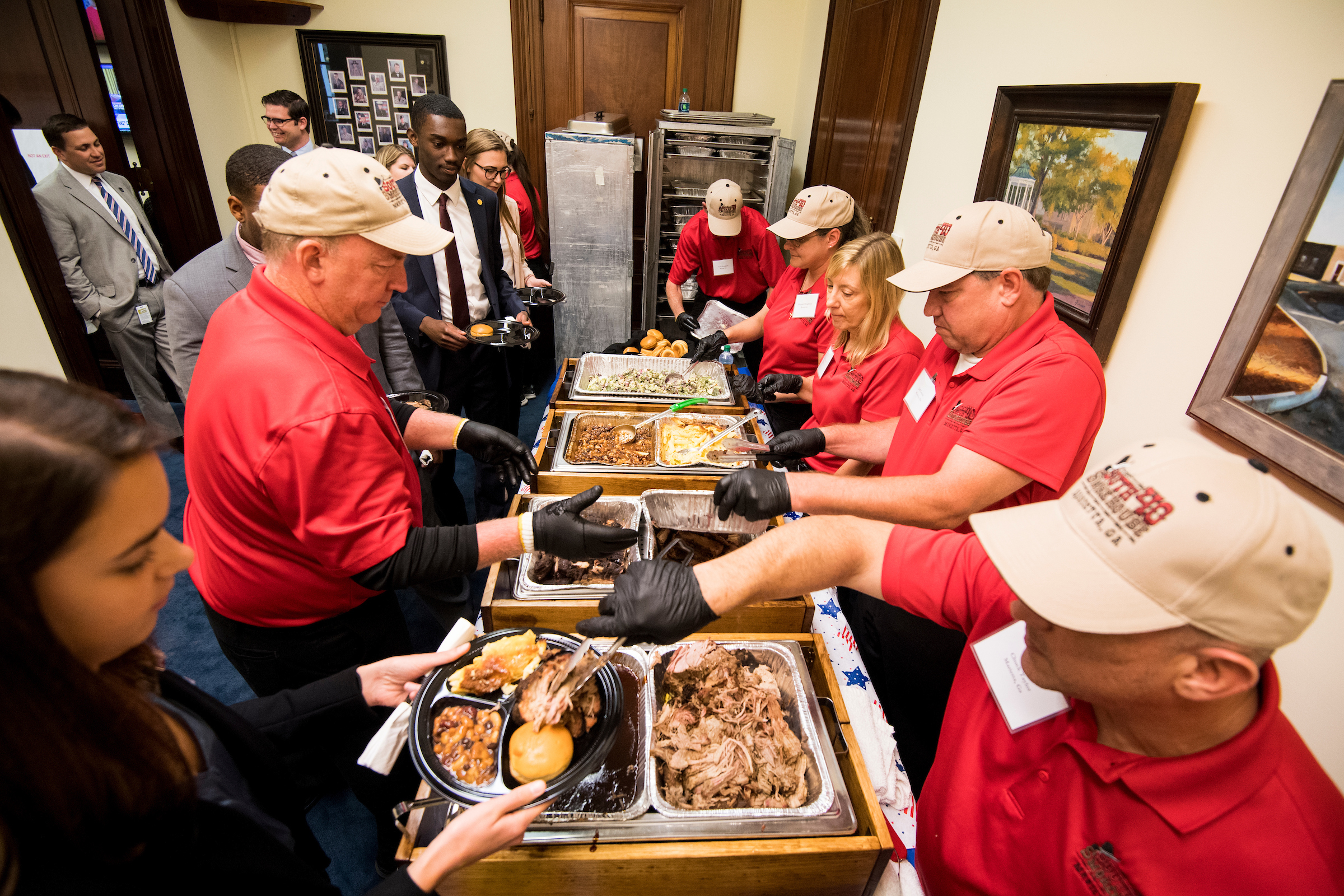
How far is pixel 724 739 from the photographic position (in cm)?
146

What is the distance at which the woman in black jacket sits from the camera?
629 mm

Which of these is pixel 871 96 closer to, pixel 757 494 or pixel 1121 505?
pixel 757 494

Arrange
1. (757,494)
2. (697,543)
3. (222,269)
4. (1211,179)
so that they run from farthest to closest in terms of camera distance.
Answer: (222,269) → (697,543) → (757,494) → (1211,179)

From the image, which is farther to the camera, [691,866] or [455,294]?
[455,294]

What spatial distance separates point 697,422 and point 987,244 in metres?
1.53

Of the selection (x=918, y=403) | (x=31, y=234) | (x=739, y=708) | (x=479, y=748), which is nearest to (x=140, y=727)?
(x=479, y=748)

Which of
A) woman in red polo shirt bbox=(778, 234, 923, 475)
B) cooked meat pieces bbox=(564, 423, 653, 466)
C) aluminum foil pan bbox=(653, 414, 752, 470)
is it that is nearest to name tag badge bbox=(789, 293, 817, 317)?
woman in red polo shirt bbox=(778, 234, 923, 475)

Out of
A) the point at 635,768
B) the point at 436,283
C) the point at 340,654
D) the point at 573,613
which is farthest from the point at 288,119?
the point at 635,768

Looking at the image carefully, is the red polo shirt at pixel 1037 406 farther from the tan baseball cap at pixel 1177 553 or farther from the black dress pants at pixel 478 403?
the black dress pants at pixel 478 403

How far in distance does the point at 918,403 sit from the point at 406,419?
6.15 ft

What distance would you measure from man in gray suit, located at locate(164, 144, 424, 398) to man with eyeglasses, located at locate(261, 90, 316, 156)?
3.00 meters

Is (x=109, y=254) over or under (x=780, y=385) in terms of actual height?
over

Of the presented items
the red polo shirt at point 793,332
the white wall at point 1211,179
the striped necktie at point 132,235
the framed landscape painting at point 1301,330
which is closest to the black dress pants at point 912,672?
the white wall at point 1211,179

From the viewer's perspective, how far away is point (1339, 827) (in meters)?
0.89
